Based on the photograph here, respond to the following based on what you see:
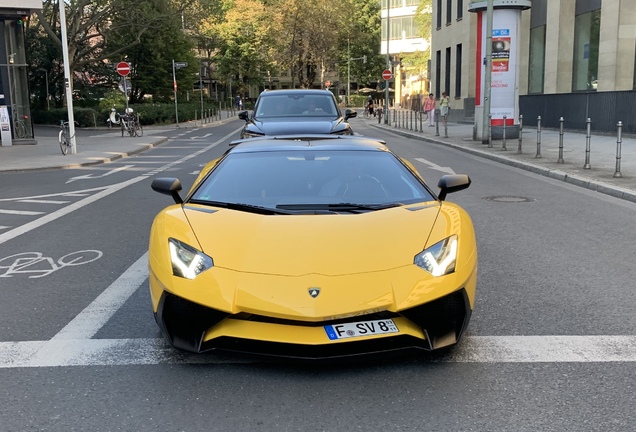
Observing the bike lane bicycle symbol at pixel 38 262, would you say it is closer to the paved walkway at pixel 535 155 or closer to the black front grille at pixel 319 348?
the black front grille at pixel 319 348

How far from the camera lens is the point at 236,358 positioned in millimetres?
3986

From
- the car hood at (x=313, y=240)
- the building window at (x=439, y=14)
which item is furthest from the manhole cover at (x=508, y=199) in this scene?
the building window at (x=439, y=14)

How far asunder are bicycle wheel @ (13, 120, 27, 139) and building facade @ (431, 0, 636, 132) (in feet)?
64.6

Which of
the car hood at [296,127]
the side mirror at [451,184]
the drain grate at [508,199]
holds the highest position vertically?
the car hood at [296,127]

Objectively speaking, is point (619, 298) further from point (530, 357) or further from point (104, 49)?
point (104, 49)

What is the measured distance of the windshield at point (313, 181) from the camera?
4617mm

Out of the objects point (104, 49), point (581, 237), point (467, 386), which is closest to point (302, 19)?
point (104, 49)

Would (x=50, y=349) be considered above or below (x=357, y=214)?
below

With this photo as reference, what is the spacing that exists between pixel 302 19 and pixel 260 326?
217 feet

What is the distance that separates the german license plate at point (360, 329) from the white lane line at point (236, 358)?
0.60 meters

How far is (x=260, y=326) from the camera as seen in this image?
11.5 ft

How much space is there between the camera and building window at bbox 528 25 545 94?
31.1 metres

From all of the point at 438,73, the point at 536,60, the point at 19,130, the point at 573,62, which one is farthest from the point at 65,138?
the point at 438,73

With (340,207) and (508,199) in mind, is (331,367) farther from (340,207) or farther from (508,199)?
(508,199)
